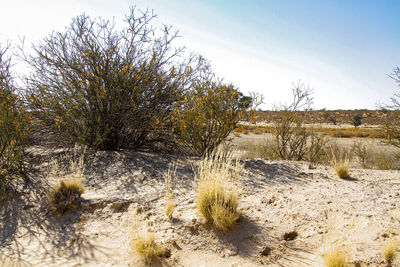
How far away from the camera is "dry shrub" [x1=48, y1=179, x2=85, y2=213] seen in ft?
14.1

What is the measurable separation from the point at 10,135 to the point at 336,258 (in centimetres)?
556

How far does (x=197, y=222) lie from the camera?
373 centimetres

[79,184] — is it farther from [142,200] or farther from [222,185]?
[222,185]

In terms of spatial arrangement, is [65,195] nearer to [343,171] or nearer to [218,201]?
[218,201]

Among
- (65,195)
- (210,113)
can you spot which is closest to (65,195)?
(65,195)

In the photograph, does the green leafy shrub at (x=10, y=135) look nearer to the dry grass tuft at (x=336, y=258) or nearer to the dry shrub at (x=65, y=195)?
the dry shrub at (x=65, y=195)

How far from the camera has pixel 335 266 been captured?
270cm

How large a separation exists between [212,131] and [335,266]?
4.24m

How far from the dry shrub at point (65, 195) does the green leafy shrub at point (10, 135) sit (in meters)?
1.12

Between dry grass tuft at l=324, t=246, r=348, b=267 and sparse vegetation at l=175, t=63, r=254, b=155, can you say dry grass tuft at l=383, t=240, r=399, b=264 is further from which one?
sparse vegetation at l=175, t=63, r=254, b=155

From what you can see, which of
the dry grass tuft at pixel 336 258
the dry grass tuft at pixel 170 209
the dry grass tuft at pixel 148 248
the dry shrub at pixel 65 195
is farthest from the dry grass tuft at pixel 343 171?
the dry shrub at pixel 65 195

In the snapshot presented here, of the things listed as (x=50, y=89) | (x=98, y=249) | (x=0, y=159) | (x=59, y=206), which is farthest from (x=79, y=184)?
(x=50, y=89)

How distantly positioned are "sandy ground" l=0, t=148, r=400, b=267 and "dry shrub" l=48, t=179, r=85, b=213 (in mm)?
140

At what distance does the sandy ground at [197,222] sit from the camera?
3.22 m
